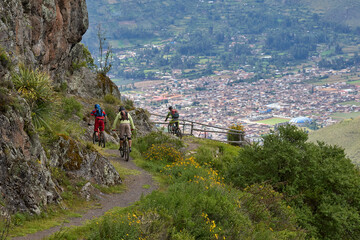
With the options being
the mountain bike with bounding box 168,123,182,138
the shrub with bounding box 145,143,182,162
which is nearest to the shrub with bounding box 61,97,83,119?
the shrub with bounding box 145,143,182,162

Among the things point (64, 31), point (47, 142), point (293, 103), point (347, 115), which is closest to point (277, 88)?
point (293, 103)

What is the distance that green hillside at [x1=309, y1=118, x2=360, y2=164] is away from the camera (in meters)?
63.6

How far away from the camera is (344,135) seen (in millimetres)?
68250

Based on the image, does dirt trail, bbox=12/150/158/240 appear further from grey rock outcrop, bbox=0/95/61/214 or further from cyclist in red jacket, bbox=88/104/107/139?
cyclist in red jacket, bbox=88/104/107/139

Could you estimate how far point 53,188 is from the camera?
8930 millimetres

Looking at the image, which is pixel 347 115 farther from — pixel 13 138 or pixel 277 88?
pixel 13 138

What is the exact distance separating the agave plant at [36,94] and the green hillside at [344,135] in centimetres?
5553

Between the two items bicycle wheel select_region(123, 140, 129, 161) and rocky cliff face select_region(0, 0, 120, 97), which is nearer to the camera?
bicycle wheel select_region(123, 140, 129, 161)

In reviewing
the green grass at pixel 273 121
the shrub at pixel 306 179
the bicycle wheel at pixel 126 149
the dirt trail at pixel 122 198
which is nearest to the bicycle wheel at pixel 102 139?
the dirt trail at pixel 122 198

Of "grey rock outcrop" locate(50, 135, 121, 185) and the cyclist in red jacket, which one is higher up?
the cyclist in red jacket

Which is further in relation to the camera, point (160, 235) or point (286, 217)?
point (286, 217)

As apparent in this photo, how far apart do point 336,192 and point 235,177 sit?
357 cm

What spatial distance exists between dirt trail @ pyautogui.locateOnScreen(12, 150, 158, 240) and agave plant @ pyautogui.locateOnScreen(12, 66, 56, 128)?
266 centimetres

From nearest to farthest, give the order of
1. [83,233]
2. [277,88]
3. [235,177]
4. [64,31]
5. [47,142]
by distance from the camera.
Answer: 1. [83,233]
2. [47,142]
3. [235,177]
4. [64,31]
5. [277,88]
